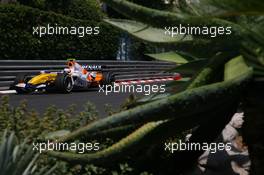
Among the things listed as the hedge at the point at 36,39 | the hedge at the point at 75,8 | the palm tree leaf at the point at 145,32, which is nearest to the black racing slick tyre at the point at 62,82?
the hedge at the point at 36,39

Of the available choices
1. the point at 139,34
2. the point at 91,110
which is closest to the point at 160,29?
the point at 139,34

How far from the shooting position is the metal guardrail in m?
21.0

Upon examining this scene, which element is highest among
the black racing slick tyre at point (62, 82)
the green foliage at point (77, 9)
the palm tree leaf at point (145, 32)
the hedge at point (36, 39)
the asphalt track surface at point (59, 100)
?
the green foliage at point (77, 9)

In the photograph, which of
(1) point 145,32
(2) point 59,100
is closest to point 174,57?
(1) point 145,32

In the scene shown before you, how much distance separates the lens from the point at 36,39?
28.5 metres

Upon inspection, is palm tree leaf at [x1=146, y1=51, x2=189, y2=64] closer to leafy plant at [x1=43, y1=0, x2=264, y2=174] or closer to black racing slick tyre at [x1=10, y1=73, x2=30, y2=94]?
leafy plant at [x1=43, y1=0, x2=264, y2=174]

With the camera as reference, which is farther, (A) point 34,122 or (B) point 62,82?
(B) point 62,82

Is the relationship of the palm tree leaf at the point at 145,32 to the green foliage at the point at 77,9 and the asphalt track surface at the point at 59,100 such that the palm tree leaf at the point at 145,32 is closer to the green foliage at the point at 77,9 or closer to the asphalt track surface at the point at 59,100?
the asphalt track surface at the point at 59,100

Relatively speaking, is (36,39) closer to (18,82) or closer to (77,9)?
(77,9)

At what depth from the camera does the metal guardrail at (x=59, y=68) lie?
829 inches

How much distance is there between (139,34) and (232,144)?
195 cm

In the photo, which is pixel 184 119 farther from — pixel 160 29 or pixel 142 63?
pixel 142 63

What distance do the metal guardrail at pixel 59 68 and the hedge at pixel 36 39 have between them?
2.78 metres

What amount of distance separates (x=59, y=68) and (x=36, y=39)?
3851mm
